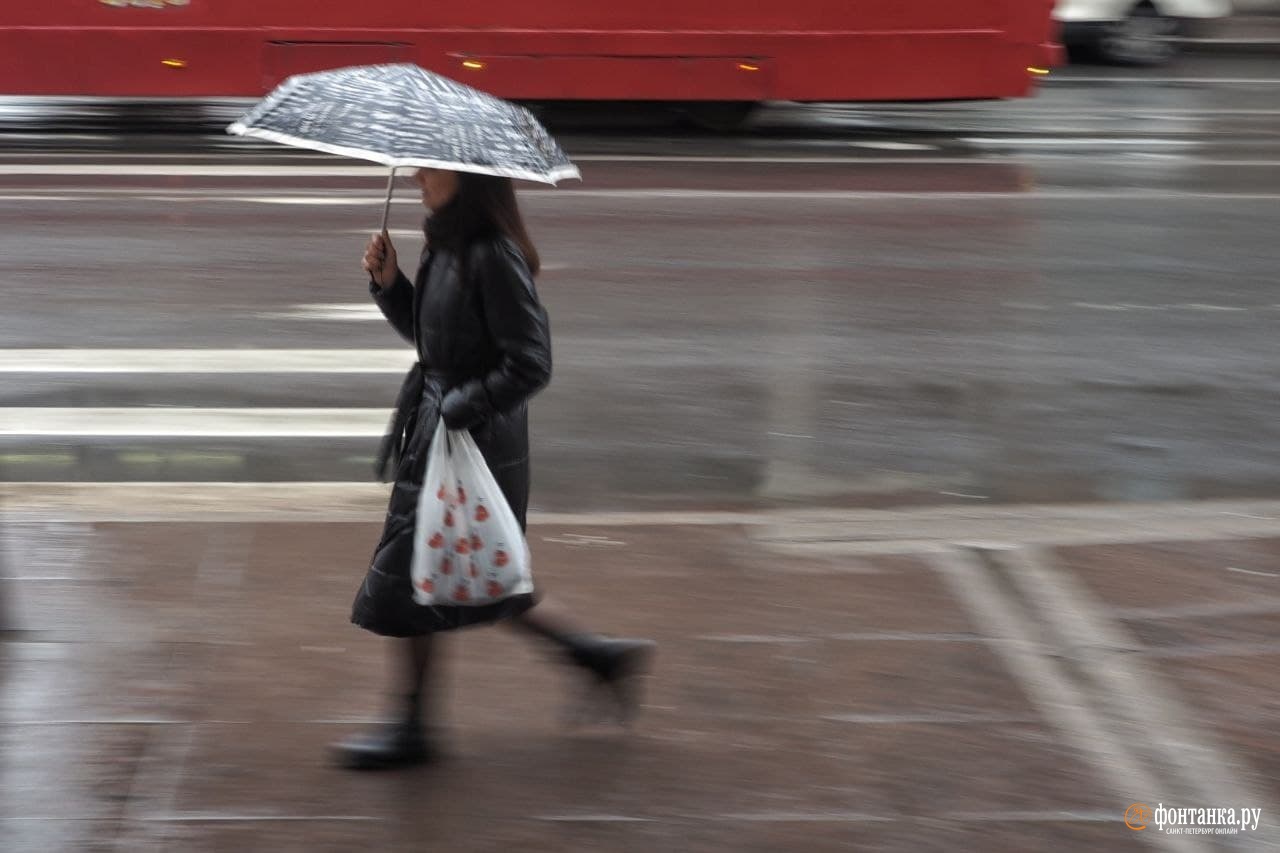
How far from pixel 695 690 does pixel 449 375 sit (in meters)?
1.29

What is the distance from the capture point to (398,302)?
434 cm

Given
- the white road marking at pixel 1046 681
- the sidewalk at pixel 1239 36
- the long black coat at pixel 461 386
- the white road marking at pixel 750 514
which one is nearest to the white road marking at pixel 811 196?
the white road marking at pixel 750 514

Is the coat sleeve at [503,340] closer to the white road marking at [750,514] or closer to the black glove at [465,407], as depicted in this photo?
the black glove at [465,407]

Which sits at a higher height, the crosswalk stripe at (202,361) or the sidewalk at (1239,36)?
the sidewalk at (1239,36)

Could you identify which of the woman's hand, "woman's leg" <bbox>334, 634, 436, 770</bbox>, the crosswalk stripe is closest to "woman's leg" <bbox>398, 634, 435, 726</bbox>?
"woman's leg" <bbox>334, 634, 436, 770</bbox>

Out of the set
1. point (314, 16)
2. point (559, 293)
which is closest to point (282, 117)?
point (559, 293)

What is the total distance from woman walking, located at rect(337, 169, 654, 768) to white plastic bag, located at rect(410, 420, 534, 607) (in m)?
0.06

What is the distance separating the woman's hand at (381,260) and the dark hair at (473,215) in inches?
5.0

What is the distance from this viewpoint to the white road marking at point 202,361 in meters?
8.23

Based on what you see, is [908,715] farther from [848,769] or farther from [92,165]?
[92,165]

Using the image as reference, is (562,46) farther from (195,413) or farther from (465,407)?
(465,407)

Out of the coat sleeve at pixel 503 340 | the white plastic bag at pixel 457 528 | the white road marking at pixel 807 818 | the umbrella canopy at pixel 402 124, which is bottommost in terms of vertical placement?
the white road marking at pixel 807 818

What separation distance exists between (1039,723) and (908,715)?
0.36 metres

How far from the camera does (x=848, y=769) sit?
172 inches
